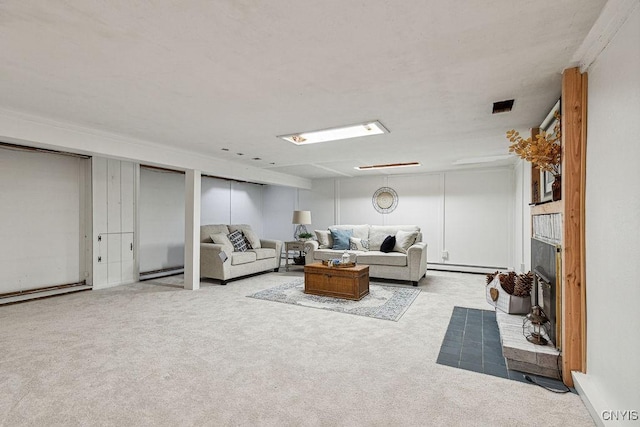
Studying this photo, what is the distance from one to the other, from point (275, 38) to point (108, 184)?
4568mm

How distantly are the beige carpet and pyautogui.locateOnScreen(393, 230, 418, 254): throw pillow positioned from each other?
1940 millimetres

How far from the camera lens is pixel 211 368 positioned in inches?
90.3

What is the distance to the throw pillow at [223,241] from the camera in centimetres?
525

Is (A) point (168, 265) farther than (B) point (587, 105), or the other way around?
(A) point (168, 265)

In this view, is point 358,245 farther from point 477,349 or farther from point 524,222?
point 477,349

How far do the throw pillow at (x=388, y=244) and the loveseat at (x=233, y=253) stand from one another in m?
2.14

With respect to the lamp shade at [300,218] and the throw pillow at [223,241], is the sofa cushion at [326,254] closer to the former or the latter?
the lamp shade at [300,218]

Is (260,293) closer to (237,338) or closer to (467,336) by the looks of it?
(237,338)

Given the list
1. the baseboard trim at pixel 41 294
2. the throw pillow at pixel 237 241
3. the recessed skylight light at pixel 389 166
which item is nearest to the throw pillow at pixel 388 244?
the recessed skylight light at pixel 389 166

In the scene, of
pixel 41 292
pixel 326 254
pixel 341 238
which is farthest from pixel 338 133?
pixel 41 292

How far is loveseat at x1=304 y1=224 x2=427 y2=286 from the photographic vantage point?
16.8 ft

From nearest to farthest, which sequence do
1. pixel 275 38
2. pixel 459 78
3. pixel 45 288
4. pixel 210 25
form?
pixel 210 25 → pixel 275 38 → pixel 459 78 → pixel 45 288

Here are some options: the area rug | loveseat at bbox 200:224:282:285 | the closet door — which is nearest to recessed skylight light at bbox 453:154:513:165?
the area rug

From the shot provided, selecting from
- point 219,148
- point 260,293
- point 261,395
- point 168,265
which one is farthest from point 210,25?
point 168,265
